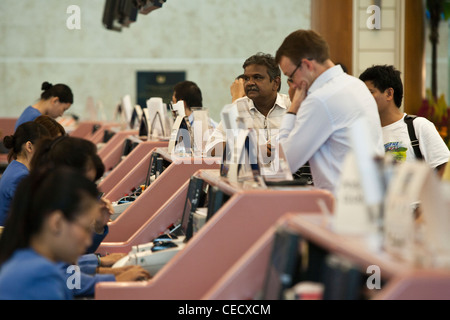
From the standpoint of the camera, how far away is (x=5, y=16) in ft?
45.4

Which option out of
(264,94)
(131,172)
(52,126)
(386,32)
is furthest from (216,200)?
(386,32)

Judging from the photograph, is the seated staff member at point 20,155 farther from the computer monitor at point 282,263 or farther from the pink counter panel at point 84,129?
the pink counter panel at point 84,129

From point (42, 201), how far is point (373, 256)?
0.90m

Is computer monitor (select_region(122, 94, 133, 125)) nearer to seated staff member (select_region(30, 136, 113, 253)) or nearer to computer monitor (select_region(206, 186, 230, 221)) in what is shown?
seated staff member (select_region(30, 136, 113, 253))

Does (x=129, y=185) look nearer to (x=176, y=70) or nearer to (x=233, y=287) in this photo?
(x=233, y=287)

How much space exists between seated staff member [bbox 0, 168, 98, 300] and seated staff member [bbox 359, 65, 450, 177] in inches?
84.1

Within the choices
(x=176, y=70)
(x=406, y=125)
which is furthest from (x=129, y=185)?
(x=176, y=70)

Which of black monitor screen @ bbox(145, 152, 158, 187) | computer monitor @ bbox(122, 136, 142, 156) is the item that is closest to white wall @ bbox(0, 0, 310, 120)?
computer monitor @ bbox(122, 136, 142, 156)

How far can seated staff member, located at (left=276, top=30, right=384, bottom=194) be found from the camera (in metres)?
3.00

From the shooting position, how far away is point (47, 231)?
189 cm

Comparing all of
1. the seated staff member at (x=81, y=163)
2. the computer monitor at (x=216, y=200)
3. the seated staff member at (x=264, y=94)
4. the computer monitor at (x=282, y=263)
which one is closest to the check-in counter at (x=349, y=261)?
the computer monitor at (x=282, y=263)

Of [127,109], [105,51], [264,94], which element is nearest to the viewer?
[264,94]

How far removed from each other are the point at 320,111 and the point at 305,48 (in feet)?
1.05

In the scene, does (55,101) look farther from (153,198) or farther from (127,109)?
(153,198)
